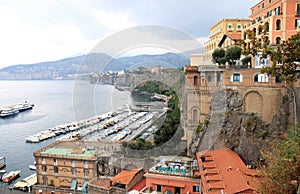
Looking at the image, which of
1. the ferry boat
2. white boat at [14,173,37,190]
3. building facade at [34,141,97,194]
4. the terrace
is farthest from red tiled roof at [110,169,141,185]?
the ferry boat

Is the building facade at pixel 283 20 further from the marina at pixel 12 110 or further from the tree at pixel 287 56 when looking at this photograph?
the marina at pixel 12 110

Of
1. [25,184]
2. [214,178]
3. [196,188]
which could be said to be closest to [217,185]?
[214,178]

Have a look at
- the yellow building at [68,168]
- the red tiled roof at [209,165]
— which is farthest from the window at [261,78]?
the yellow building at [68,168]

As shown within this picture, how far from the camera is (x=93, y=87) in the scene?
227 inches

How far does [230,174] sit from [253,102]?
287 cm

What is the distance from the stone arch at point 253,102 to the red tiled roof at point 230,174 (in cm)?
156

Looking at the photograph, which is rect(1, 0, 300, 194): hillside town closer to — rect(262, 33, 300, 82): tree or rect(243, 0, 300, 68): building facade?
rect(243, 0, 300, 68): building facade

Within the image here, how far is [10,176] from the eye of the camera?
1201cm

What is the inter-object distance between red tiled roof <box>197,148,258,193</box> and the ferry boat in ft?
29.7

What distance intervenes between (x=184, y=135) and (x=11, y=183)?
315 inches

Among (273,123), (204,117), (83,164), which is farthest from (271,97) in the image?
(83,164)

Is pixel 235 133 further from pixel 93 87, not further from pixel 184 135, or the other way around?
pixel 93 87

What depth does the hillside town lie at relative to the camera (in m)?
7.33

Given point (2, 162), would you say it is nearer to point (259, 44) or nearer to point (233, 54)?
point (233, 54)
